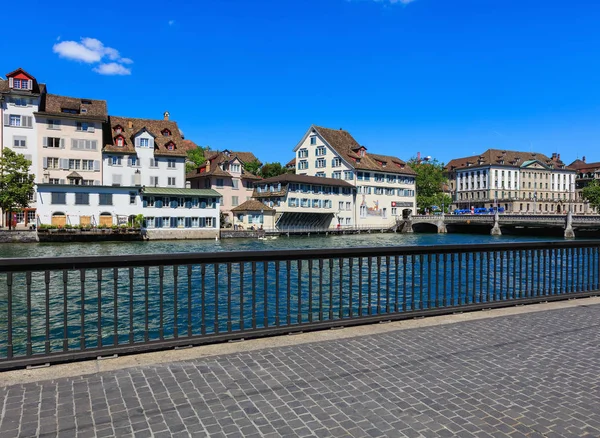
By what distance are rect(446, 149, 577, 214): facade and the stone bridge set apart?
38.8m

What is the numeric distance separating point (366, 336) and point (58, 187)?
187 feet

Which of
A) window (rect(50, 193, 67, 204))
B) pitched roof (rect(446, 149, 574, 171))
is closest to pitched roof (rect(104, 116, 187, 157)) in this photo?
window (rect(50, 193, 67, 204))

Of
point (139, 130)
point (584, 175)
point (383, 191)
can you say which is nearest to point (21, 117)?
point (139, 130)

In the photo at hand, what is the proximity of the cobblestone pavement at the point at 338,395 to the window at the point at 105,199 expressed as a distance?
5715cm

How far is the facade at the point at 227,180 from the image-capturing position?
72.7 metres

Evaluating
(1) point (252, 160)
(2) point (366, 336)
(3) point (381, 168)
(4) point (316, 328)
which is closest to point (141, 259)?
(4) point (316, 328)

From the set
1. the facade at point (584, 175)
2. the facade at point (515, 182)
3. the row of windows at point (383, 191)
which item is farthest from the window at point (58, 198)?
the facade at point (584, 175)

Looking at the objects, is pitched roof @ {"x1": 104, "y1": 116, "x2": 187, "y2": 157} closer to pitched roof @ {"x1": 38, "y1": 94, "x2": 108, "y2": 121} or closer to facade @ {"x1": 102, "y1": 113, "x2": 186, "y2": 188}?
facade @ {"x1": 102, "y1": 113, "x2": 186, "y2": 188}

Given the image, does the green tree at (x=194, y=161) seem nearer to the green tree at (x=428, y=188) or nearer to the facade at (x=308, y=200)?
the facade at (x=308, y=200)

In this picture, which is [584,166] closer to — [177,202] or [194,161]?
[194,161]

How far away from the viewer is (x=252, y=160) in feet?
324

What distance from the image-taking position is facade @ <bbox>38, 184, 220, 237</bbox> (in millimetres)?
54094

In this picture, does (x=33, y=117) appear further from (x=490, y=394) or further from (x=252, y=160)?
(x=490, y=394)

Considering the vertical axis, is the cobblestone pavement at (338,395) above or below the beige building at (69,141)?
below
